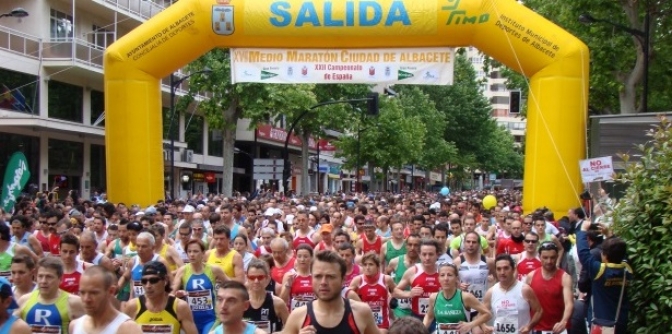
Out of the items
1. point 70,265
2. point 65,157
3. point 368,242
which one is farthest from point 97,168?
point 70,265

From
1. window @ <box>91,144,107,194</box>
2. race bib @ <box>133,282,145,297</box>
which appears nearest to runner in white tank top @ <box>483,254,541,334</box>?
race bib @ <box>133,282,145,297</box>

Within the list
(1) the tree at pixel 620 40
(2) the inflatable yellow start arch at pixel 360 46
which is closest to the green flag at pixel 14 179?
(2) the inflatable yellow start arch at pixel 360 46

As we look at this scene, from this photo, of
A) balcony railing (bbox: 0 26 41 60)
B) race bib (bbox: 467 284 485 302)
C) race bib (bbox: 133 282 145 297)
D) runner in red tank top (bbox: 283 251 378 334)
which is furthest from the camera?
balcony railing (bbox: 0 26 41 60)

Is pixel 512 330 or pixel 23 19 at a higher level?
pixel 23 19

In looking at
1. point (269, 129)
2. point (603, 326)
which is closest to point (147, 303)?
point (603, 326)

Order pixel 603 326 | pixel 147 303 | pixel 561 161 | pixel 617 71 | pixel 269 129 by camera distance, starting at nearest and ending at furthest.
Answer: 1. pixel 147 303
2. pixel 603 326
3. pixel 561 161
4. pixel 617 71
5. pixel 269 129

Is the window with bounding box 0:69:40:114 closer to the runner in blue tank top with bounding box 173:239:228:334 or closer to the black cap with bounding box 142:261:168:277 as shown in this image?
the runner in blue tank top with bounding box 173:239:228:334

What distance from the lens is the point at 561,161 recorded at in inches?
627

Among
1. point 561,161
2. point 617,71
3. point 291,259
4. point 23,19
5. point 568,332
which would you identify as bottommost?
point 568,332

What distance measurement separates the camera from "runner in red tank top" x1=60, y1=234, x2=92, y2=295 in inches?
340

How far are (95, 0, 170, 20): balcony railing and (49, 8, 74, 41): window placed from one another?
1.36 meters

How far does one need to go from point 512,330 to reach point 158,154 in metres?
10.5

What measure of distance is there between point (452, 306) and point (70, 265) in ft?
12.7

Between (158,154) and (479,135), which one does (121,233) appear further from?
(479,135)
